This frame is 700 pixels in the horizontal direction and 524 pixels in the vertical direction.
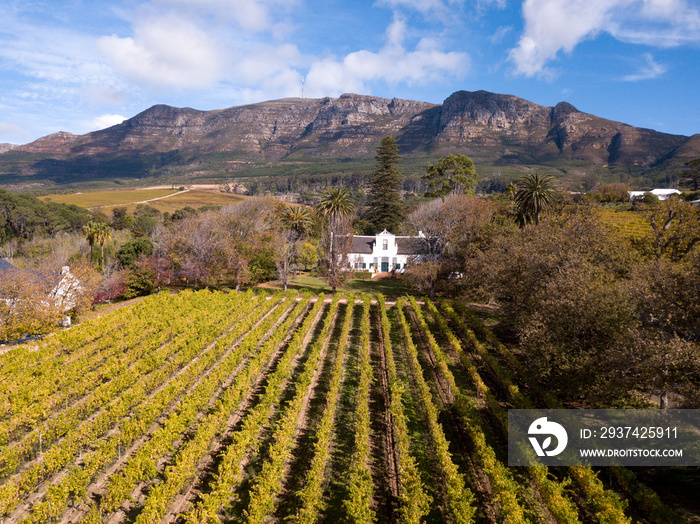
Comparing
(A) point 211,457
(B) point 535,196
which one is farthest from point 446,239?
(A) point 211,457

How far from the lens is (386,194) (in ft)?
231

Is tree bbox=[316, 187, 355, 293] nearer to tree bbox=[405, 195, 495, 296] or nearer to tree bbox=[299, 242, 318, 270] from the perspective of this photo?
tree bbox=[299, 242, 318, 270]

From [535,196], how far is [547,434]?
33927 millimetres

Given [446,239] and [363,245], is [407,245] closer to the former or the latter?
[363,245]

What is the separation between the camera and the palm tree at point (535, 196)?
41.6 meters

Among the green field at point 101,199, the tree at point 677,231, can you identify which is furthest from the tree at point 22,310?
the green field at point 101,199

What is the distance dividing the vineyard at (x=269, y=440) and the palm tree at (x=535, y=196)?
24.2 metres

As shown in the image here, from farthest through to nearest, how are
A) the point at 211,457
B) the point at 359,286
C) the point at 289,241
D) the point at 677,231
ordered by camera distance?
1. the point at 289,241
2. the point at 359,286
3. the point at 677,231
4. the point at 211,457

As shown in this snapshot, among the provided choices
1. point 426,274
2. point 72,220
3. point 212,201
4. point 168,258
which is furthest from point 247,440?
point 212,201

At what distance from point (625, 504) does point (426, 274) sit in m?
29.5

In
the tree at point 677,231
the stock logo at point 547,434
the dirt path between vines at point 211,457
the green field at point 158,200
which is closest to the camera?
Result: the dirt path between vines at point 211,457

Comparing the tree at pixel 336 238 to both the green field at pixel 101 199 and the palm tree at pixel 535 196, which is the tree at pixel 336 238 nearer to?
the palm tree at pixel 535 196

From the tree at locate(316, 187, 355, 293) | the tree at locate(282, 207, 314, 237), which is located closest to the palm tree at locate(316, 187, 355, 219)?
the tree at locate(316, 187, 355, 293)

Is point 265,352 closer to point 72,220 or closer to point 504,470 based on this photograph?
point 504,470
